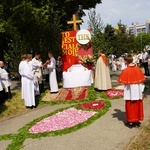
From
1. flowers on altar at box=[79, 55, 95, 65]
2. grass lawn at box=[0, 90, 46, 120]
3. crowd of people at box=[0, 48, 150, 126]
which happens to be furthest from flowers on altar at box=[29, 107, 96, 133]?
flowers on altar at box=[79, 55, 95, 65]

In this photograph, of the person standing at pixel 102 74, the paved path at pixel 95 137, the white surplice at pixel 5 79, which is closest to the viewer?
the paved path at pixel 95 137

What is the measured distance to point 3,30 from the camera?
→ 24.2m

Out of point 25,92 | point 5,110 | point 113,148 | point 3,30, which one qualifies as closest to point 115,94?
point 25,92

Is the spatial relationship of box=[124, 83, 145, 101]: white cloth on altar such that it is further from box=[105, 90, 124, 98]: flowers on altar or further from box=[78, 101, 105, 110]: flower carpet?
box=[105, 90, 124, 98]: flowers on altar

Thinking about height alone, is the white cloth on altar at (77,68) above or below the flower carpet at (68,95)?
above

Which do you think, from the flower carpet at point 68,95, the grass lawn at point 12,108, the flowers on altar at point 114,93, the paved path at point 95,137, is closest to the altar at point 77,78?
the flower carpet at point 68,95

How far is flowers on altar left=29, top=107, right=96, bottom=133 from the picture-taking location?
909 centimetres

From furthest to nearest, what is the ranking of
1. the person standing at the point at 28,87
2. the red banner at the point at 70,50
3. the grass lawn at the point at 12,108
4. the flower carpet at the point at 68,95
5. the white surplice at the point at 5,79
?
the red banner at the point at 70,50, the flower carpet at the point at 68,95, the white surplice at the point at 5,79, the person standing at the point at 28,87, the grass lawn at the point at 12,108

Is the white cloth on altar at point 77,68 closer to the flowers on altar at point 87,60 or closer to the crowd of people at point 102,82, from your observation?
the flowers on altar at point 87,60

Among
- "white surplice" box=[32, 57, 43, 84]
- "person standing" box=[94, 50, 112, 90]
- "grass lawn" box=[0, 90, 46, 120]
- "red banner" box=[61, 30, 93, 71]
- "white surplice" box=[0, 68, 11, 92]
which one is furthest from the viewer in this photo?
"red banner" box=[61, 30, 93, 71]

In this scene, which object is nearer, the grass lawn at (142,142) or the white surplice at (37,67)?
the grass lawn at (142,142)

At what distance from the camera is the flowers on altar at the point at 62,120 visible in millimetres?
9086

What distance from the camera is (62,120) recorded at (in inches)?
389

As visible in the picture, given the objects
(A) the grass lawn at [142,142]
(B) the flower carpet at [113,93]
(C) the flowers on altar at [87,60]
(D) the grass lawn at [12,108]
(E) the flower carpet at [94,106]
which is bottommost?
(D) the grass lawn at [12,108]
